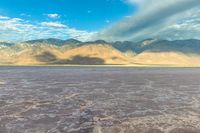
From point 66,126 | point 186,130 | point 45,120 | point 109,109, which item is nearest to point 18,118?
point 45,120

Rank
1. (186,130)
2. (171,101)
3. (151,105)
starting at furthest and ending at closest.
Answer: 1. (171,101)
2. (151,105)
3. (186,130)

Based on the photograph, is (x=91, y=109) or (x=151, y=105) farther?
(x=151, y=105)

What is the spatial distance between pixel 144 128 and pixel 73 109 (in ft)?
45.0

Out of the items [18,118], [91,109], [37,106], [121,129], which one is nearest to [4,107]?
[37,106]

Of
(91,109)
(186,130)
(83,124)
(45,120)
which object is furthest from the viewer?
(91,109)

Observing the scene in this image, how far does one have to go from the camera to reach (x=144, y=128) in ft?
95.0

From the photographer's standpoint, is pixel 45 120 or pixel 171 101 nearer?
Result: pixel 45 120

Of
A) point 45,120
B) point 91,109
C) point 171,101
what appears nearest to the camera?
point 45,120

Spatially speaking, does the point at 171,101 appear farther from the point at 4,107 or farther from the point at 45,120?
the point at 4,107

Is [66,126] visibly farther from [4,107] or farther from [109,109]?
[4,107]

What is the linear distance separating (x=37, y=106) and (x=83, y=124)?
13.9 meters

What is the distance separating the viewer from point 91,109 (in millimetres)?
39406

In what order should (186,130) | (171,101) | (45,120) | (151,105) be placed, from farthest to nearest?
(171,101)
(151,105)
(45,120)
(186,130)

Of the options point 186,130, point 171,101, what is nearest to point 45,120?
point 186,130
